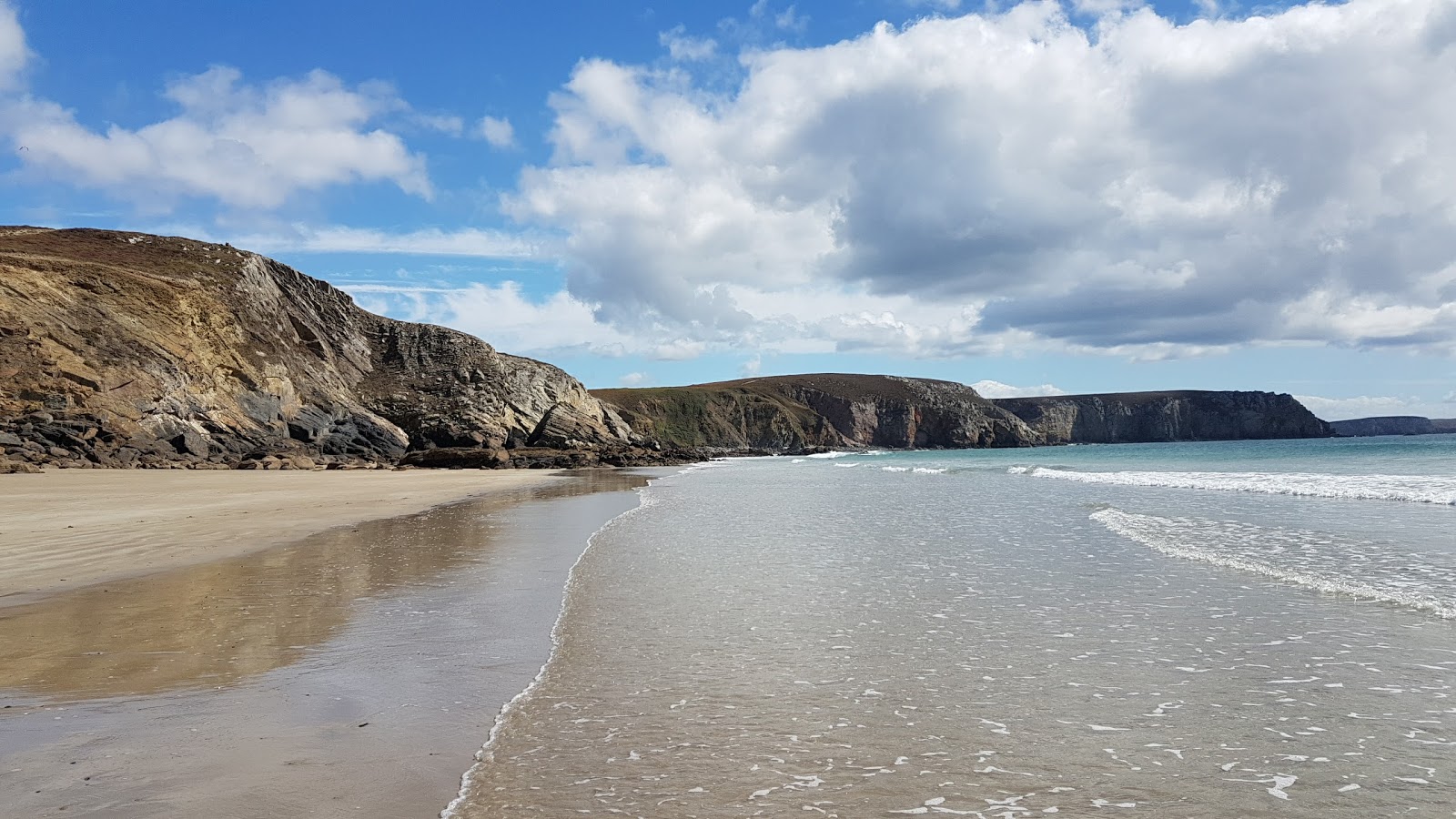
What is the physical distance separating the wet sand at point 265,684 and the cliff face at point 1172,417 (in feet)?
601

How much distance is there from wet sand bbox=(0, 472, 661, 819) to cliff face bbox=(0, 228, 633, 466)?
102 ft

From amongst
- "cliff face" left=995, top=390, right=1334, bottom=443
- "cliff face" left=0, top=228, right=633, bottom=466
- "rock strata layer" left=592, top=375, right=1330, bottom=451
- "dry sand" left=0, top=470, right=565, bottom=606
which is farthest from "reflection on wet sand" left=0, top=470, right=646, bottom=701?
"cliff face" left=995, top=390, right=1334, bottom=443

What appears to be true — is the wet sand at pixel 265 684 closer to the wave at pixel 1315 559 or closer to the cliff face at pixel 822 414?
the wave at pixel 1315 559

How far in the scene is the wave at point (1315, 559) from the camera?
8.88 metres

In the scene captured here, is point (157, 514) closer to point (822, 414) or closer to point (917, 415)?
point (822, 414)

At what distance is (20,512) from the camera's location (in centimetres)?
1695

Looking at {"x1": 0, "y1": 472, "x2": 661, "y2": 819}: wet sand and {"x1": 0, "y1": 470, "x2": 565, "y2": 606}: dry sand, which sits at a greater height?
{"x1": 0, "y1": 472, "x2": 661, "y2": 819}: wet sand

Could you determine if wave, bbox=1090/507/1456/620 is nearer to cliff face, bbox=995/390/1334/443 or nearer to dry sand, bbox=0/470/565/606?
dry sand, bbox=0/470/565/606

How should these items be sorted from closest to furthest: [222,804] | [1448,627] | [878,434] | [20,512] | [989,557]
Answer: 1. [222,804]
2. [1448,627]
3. [989,557]
4. [20,512]
5. [878,434]

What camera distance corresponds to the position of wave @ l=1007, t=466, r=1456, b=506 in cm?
2150

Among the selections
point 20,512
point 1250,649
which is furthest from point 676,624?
point 20,512

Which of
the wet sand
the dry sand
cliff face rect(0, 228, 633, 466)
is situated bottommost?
the dry sand

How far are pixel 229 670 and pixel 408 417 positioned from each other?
62.0 m

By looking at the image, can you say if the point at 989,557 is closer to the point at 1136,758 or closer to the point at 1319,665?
the point at 1319,665
